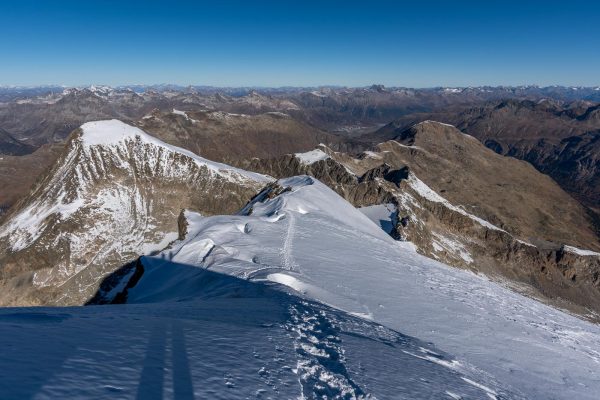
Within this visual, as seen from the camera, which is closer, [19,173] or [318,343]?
[318,343]

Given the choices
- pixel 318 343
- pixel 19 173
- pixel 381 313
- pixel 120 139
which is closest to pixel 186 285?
pixel 381 313

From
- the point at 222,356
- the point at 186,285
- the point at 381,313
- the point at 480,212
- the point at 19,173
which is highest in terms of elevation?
the point at 222,356

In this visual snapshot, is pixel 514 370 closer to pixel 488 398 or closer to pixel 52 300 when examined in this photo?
pixel 488 398

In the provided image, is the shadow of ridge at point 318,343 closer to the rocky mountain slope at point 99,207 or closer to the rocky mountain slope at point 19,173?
the rocky mountain slope at point 99,207

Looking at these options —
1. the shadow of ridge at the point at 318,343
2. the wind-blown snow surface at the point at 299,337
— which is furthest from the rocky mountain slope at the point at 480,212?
the shadow of ridge at the point at 318,343

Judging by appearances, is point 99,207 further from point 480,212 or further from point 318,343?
point 480,212

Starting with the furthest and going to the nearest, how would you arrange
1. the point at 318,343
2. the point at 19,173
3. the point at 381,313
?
the point at 19,173 → the point at 381,313 → the point at 318,343

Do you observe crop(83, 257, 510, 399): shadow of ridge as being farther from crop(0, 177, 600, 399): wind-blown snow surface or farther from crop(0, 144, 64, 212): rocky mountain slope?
crop(0, 144, 64, 212): rocky mountain slope

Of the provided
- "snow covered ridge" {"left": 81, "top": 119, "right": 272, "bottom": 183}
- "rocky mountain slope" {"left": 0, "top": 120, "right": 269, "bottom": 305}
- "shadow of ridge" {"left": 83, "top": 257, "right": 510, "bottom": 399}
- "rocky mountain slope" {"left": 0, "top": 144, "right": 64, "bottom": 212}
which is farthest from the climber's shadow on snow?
"rocky mountain slope" {"left": 0, "top": 144, "right": 64, "bottom": 212}

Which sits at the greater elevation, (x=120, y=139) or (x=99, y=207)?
(x=120, y=139)
